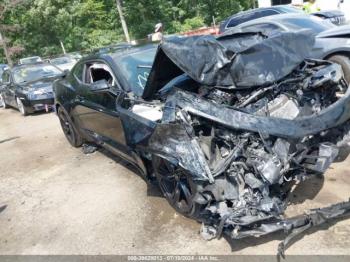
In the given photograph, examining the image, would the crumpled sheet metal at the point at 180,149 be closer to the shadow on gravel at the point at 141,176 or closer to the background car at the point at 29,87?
the shadow on gravel at the point at 141,176

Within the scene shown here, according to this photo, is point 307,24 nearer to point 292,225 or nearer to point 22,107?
point 292,225

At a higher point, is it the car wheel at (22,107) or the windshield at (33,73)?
the windshield at (33,73)

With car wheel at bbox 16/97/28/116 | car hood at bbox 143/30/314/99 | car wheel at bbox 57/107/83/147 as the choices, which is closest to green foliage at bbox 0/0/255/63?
car wheel at bbox 16/97/28/116

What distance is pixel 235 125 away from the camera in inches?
145

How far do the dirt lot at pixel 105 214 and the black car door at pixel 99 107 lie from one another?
0.59 m

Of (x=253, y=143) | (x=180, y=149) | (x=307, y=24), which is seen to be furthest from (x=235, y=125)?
(x=307, y=24)

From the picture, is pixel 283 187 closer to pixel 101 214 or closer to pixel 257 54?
pixel 257 54

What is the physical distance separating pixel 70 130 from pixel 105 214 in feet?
9.69

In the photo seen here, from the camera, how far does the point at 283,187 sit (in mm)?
3971

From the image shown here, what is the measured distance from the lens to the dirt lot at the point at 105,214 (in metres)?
3.75

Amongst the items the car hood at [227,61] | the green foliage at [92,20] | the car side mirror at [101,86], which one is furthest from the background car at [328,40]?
the green foliage at [92,20]

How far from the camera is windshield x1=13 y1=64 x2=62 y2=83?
1286cm

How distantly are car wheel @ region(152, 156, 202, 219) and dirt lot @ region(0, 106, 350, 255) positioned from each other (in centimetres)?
17

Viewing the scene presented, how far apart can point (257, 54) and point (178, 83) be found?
3.01ft
